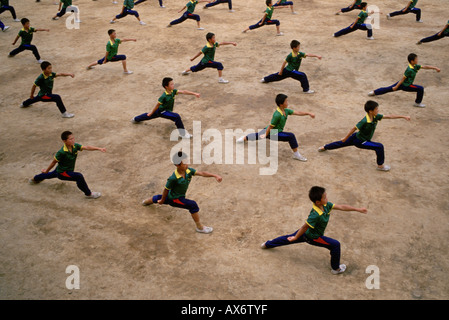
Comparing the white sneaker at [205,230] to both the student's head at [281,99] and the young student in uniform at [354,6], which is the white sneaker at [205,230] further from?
the young student in uniform at [354,6]

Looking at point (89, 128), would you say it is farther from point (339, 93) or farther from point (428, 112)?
point (428, 112)

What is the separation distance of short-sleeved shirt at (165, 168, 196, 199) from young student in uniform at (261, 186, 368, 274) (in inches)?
77.2

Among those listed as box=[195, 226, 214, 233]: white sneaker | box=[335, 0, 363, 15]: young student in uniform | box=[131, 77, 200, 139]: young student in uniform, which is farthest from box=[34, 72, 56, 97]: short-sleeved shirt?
box=[335, 0, 363, 15]: young student in uniform

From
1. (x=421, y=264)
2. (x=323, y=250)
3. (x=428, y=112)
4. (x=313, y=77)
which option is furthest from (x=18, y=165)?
(x=428, y=112)

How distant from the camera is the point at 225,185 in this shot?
297 inches

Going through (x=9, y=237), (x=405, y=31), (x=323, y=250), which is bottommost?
(x=323, y=250)

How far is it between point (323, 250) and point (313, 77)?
7369mm

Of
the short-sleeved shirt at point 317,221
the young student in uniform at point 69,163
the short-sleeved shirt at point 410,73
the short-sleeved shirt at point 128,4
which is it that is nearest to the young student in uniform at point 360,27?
the short-sleeved shirt at point 410,73

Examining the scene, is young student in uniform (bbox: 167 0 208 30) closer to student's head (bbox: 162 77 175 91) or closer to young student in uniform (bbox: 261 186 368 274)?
student's head (bbox: 162 77 175 91)

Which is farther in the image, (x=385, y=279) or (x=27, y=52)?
(x=27, y=52)

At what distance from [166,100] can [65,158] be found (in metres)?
2.91

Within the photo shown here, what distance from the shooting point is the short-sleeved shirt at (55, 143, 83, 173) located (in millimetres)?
6949

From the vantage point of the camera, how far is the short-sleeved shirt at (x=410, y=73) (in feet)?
32.2

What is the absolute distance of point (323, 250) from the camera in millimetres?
6062
